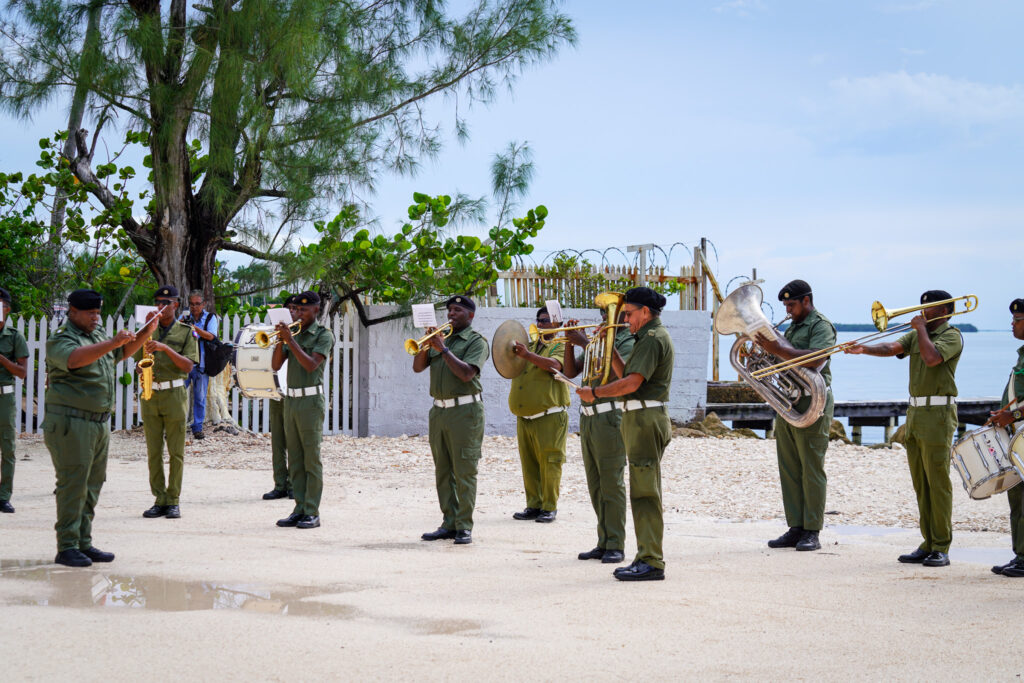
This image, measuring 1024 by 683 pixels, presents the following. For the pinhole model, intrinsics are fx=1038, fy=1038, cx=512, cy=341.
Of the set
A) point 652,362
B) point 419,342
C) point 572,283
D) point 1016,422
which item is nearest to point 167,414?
point 419,342

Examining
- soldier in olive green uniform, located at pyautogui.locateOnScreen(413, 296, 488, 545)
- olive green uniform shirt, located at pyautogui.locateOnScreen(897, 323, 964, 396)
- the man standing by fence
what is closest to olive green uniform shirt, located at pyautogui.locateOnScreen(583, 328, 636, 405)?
soldier in olive green uniform, located at pyautogui.locateOnScreen(413, 296, 488, 545)

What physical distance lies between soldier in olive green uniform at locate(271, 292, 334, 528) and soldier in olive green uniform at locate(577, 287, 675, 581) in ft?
9.16

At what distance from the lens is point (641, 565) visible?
21.7ft

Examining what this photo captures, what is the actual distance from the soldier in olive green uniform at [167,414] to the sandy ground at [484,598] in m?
0.26

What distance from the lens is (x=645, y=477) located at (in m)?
6.56

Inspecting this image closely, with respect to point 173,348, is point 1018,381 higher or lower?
lower

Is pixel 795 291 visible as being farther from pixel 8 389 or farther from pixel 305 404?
pixel 8 389

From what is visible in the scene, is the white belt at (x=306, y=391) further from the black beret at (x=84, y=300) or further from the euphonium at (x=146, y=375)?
the black beret at (x=84, y=300)

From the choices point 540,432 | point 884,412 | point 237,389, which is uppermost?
point 237,389

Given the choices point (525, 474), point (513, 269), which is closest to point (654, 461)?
point (525, 474)

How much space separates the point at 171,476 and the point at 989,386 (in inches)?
2056

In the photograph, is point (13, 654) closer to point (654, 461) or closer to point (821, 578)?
point (654, 461)

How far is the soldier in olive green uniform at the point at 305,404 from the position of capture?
848 centimetres

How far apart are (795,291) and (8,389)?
667 centimetres
